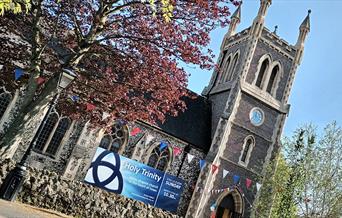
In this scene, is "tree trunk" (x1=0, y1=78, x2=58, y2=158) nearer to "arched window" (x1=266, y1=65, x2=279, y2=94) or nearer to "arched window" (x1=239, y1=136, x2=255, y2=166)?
"arched window" (x1=239, y1=136, x2=255, y2=166)

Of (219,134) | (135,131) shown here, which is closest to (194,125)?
(219,134)

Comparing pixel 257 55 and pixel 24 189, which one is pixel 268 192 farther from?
pixel 24 189

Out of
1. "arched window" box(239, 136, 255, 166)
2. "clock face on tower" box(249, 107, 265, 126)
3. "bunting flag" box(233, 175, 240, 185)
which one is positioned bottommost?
"bunting flag" box(233, 175, 240, 185)

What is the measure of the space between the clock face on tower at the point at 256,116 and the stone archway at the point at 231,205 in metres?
4.92

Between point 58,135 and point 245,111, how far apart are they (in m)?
12.1

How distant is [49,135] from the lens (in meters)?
15.6

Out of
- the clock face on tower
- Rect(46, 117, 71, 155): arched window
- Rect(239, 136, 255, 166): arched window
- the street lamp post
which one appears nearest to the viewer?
the street lamp post

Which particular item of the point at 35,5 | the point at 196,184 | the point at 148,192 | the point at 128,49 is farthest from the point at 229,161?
the point at 35,5

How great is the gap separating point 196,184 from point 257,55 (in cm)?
1040

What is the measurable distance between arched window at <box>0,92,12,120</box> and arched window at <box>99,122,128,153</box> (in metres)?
5.11

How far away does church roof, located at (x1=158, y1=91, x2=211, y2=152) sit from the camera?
1909cm

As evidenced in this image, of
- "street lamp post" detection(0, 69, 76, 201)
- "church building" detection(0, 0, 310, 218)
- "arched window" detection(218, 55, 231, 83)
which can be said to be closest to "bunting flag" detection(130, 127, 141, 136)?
"church building" detection(0, 0, 310, 218)

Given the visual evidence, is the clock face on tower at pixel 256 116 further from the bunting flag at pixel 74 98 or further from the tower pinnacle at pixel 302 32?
the bunting flag at pixel 74 98

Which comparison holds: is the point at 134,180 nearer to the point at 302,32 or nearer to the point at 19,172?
the point at 19,172
